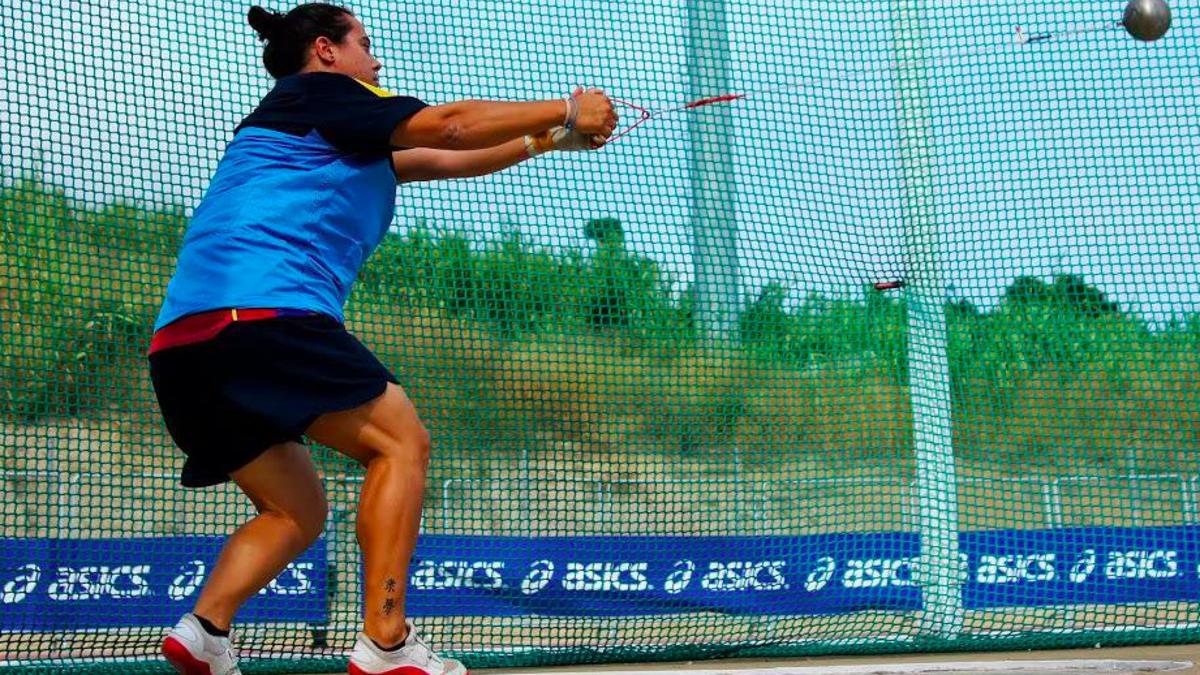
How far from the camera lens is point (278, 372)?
9.95 ft

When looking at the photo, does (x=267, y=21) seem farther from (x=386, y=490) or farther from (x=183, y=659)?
(x=183, y=659)

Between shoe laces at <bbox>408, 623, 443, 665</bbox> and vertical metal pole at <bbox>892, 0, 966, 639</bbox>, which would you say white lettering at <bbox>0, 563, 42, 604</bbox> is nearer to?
shoe laces at <bbox>408, 623, 443, 665</bbox>

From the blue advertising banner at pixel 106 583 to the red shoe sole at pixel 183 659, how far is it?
6.95 feet

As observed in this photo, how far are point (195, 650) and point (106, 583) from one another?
8.19ft

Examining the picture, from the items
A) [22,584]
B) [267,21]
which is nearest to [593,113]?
[267,21]

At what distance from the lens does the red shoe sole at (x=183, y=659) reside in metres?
3.06

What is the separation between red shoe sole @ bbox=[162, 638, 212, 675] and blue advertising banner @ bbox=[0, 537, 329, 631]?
6.95 ft

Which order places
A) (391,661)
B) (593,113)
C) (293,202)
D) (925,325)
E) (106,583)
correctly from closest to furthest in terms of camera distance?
(391,661) < (293,202) < (593,113) < (106,583) < (925,325)

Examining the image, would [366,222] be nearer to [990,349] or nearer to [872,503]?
[872,503]

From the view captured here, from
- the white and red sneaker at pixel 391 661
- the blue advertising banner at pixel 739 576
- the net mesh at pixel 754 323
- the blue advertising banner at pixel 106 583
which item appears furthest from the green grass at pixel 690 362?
the white and red sneaker at pixel 391 661

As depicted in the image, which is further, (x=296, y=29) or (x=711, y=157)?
(x=711, y=157)

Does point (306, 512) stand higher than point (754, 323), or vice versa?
point (754, 323)

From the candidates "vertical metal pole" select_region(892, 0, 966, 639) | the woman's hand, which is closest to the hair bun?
the woman's hand

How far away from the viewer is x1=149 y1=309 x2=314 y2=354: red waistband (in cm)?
304
